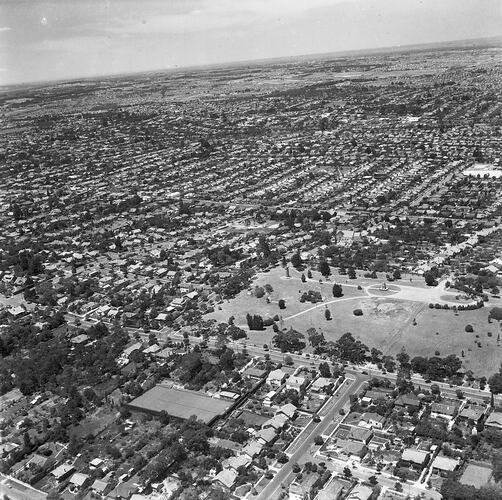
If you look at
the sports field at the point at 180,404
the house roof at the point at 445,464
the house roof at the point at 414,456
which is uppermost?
the sports field at the point at 180,404

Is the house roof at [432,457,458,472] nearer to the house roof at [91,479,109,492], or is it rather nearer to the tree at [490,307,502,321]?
the house roof at [91,479,109,492]

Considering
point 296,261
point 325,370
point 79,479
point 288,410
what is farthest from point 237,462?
point 296,261

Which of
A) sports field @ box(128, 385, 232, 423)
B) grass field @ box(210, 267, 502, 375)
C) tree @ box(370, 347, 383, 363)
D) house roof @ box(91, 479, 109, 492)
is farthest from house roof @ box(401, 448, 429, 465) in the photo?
house roof @ box(91, 479, 109, 492)

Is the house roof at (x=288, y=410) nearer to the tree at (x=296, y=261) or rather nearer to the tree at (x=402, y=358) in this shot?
the tree at (x=402, y=358)

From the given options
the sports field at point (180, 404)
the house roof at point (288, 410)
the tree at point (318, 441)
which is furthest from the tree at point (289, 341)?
the tree at point (318, 441)

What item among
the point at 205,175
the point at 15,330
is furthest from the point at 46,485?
the point at 205,175

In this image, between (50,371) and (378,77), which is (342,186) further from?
(378,77)
